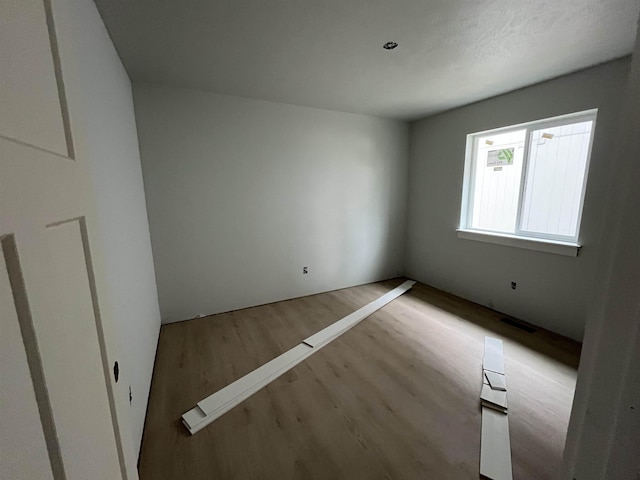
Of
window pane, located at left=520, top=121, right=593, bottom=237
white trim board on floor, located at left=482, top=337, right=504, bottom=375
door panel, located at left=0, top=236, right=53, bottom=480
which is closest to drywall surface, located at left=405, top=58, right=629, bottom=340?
window pane, located at left=520, top=121, right=593, bottom=237

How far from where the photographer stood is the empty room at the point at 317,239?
0.43 metres

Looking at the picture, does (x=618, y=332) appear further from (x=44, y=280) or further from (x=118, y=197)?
(x=118, y=197)

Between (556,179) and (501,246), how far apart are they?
86cm

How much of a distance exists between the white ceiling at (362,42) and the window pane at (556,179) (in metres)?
0.61

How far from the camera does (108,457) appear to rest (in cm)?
70

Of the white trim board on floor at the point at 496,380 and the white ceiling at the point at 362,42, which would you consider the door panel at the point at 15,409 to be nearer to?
the white ceiling at the point at 362,42

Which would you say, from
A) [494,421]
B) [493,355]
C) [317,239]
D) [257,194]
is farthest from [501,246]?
[257,194]

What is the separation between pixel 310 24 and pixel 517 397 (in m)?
2.94

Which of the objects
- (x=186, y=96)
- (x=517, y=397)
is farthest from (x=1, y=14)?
(x=517, y=397)

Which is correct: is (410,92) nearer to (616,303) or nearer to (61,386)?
(616,303)

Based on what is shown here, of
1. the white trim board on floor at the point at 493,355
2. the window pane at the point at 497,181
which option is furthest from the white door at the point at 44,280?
the window pane at the point at 497,181

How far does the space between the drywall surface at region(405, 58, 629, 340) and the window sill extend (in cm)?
6

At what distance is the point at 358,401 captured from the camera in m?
1.83

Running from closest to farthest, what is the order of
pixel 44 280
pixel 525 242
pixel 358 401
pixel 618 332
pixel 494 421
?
pixel 618 332 → pixel 44 280 → pixel 494 421 → pixel 358 401 → pixel 525 242
